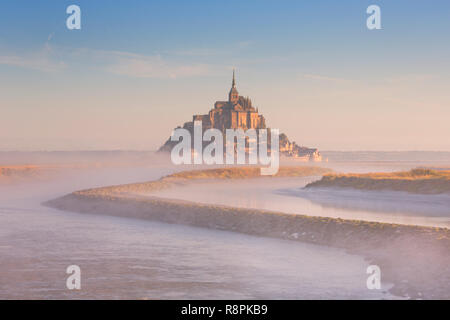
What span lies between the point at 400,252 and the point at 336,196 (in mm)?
25246

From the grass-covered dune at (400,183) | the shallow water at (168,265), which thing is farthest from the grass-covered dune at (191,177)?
the grass-covered dune at (400,183)

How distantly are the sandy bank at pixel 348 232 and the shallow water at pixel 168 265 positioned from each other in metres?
0.87

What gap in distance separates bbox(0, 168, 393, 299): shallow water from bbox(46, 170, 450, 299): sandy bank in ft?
2.84

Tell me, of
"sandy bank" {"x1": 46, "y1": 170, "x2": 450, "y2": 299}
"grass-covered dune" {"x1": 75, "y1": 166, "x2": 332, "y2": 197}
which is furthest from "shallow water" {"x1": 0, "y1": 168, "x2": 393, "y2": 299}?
"grass-covered dune" {"x1": 75, "y1": 166, "x2": 332, "y2": 197}

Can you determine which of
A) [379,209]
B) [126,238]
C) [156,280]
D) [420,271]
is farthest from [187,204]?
[420,271]

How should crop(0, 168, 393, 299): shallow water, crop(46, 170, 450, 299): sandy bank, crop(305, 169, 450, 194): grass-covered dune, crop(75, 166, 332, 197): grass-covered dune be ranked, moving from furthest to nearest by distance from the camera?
1. crop(75, 166, 332, 197): grass-covered dune
2. crop(305, 169, 450, 194): grass-covered dune
3. crop(46, 170, 450, 299): sandy bank
4. crop(0, 168, 393, 299): shallow water

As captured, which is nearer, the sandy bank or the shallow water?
the shallow water

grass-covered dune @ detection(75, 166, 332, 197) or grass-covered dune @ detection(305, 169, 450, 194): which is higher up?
grass-covered dune @ detection(305, 169, 450, 194)

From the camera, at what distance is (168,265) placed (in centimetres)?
1788

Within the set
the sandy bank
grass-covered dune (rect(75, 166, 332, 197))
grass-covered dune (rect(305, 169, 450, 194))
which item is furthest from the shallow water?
grass-covered dune (rect(305, 169, 450, 194))

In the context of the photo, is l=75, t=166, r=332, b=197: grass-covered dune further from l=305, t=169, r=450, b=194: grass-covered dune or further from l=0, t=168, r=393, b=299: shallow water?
l=305, t=169, r=450, b=194: grass-covered dune

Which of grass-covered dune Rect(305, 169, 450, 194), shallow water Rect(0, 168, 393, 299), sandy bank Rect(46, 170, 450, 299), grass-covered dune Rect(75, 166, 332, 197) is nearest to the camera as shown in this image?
shallow water Rect(0, 168, 393, 299)

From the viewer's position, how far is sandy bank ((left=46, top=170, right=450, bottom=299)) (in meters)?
15.5

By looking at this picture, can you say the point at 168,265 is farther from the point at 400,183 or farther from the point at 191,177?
the point at 191,177
